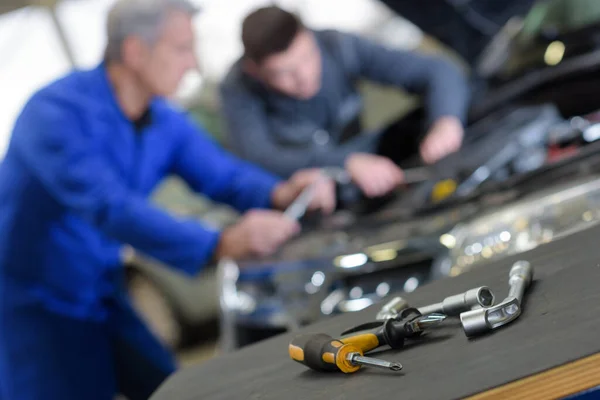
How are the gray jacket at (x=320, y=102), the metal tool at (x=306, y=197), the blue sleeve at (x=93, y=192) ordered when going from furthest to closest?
the gray jacket at (x=320, y=102)
the metal tool at (x=306, y=197)
the blue sleeve at (x=93, y=192)

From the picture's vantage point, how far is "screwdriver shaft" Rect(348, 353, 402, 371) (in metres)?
0.55

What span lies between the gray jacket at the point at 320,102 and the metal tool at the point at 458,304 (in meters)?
1.47

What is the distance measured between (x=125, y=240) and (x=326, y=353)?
3.50 feet

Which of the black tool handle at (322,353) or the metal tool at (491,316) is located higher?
the black tool handle at (322,353)

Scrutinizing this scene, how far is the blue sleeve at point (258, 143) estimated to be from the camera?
2113mm

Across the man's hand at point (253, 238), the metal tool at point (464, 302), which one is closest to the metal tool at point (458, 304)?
the metal tool at point (464, 302)

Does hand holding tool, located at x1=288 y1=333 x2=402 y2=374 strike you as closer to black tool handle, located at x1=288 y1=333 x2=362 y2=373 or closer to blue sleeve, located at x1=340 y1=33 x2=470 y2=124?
black tool handle, located at x1=288 y1=333 x2=362 y2=373

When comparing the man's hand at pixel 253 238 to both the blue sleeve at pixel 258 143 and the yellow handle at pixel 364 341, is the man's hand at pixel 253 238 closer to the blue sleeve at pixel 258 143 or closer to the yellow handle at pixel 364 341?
the blue sleeve at pixel 258 143

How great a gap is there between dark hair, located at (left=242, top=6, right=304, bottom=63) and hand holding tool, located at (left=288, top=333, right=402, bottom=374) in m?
1.48

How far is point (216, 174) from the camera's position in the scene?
1954 mm

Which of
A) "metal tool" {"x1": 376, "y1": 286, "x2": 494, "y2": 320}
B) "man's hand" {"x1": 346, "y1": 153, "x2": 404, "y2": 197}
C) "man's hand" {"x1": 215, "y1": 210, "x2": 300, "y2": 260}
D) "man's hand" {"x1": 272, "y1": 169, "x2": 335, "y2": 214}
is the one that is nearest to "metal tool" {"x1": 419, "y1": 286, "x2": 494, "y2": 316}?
"metal tool" {"x1": 376, "y1": 286, "x2": 494, "y2": 320}

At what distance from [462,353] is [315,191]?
1382 mm

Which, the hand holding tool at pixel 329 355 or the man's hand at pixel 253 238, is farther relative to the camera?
the man's hand at pixel 253 238

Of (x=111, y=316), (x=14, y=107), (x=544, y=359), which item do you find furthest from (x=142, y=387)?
(x=544, y=359)
